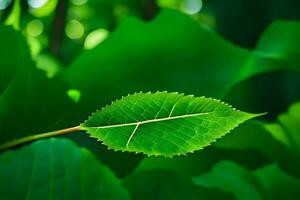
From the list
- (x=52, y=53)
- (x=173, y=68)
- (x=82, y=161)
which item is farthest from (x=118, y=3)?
(x=82, y=161)

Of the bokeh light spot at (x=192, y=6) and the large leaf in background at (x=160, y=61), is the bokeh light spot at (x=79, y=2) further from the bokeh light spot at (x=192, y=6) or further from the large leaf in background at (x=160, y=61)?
the large leaf in background at (x=160, y=61)

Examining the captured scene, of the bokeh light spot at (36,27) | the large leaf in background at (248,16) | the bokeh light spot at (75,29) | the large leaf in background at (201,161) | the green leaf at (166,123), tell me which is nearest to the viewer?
the green leaf at (166,123)

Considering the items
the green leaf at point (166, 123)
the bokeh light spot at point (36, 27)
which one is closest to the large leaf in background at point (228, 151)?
the green leaf at point (166, 123)

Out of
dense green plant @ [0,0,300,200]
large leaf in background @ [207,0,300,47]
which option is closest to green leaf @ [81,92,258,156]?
dense green plant @ [0,0,300,200]

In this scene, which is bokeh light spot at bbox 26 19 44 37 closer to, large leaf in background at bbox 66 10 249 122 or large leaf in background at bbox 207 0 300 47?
large leaf in background at bbox 207 0 300 47

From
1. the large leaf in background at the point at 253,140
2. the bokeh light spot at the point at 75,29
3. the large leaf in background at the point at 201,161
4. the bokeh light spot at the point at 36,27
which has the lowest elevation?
the bokeh light spot at the point at 75,29

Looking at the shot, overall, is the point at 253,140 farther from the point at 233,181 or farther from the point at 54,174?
Result: the point at 54,174

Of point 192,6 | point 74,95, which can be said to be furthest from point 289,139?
point 192,6
